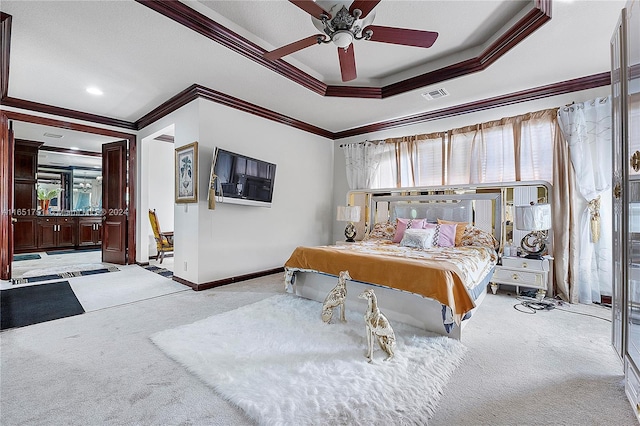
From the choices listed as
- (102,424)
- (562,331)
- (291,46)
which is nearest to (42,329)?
(102,424)

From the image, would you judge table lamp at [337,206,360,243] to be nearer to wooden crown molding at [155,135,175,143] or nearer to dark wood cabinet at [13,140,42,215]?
wooden crown molding at [155,135,175,143]

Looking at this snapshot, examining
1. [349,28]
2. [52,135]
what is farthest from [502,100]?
[52,135]

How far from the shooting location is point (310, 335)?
2396 mm

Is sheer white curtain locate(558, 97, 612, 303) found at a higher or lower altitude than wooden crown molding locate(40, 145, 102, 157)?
lower

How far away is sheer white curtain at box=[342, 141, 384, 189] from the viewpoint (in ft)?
17.3

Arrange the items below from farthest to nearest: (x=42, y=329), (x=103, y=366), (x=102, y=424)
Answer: (x=42, y=329)
(x=103, y=366)
(x=102, y=424)

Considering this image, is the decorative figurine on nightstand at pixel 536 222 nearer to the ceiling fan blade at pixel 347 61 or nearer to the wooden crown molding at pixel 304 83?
the wooden crown molding at pixel 304 83

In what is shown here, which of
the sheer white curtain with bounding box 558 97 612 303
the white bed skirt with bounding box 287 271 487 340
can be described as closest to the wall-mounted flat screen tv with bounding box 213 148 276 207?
the white bed skirt with bounding box 287 271 487 340

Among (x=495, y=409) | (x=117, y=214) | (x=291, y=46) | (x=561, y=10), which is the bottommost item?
(x=495, y=409)

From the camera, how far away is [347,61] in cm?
250

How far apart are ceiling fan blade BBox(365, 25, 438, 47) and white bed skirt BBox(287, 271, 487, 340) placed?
6.77ft

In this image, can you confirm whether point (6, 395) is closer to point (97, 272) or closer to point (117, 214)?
point (97, 272)

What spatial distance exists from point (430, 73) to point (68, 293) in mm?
5377

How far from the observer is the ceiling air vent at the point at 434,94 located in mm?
3832
